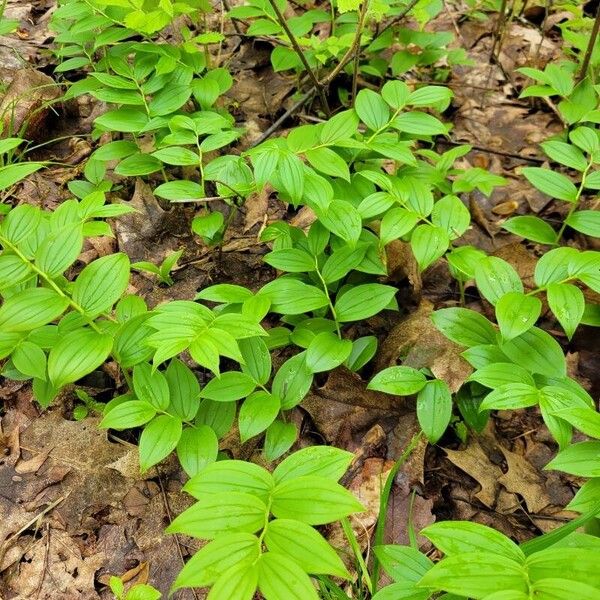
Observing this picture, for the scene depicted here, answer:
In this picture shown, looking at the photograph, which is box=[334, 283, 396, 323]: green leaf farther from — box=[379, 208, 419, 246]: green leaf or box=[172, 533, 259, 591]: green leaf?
box=[172, 533, 259, 591]: green leaf

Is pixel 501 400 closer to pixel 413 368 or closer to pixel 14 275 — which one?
pixel 413 368

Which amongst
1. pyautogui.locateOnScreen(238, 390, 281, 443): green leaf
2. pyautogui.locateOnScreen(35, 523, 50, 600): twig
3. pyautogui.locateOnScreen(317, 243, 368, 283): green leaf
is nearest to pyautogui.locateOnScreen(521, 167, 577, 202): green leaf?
pyautogui.locateOnScreen(317, 243, 368, 283): green leaf

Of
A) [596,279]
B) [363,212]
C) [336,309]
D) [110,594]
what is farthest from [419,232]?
[110,594]

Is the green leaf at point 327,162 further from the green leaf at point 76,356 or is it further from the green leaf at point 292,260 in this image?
the green leaf at point 76,356

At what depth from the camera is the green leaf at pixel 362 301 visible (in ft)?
7.71

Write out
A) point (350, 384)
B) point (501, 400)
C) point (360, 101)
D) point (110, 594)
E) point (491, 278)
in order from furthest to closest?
point (360, 101) → point (350, 384) → point (491, 278) → point (110, 594) → point (501, 400)

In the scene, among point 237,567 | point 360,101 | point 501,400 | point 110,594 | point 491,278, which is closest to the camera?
point 237,567

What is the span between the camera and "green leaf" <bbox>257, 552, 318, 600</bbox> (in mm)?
1146

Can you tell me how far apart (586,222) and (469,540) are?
183 cm

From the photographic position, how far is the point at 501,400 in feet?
6.23

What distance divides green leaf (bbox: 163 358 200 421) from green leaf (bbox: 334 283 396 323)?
2.22ft

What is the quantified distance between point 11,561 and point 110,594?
41 cm

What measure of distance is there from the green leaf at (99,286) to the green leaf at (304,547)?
43.8 inches

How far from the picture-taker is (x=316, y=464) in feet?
5.15
